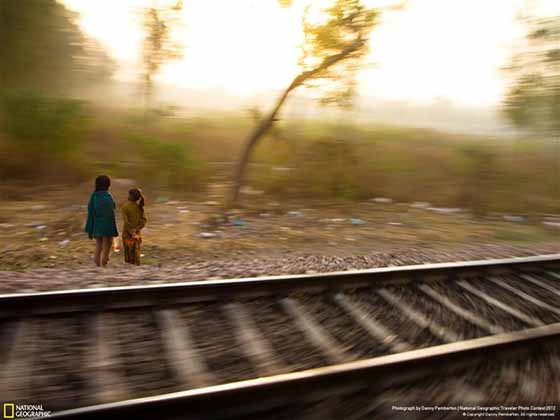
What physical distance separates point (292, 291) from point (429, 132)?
12.3 meters

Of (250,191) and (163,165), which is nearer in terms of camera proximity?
(163,165)

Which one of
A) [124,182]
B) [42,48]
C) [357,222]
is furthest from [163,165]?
[357,222]

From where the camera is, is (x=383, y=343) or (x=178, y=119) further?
(x=178, y=119)

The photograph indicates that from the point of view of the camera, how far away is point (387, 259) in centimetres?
559

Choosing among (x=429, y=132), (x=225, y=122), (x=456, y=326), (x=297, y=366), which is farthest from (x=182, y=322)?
(x=429, y=132)

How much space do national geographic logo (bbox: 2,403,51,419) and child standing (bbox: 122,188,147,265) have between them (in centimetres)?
306

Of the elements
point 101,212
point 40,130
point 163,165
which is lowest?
point 101,212

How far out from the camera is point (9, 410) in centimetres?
208

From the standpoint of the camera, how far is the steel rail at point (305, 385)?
1.88m

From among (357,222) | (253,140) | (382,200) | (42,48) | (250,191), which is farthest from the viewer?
(382,200)

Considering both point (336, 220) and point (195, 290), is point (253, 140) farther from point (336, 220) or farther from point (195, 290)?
point (195, 290)

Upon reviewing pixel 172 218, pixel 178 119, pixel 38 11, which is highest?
pixel 38 11

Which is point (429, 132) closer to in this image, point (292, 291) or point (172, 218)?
point (172, 218)

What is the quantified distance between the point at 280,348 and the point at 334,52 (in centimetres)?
731
